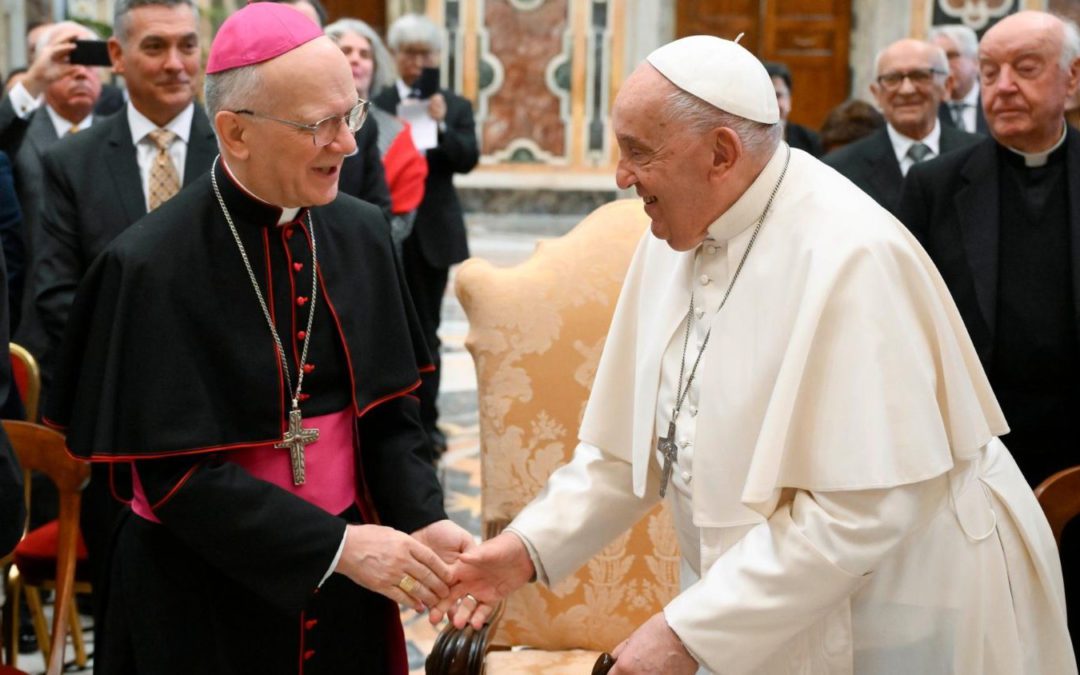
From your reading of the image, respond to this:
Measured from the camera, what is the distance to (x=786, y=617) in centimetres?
210

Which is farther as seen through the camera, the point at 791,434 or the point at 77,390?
the point at 77,390

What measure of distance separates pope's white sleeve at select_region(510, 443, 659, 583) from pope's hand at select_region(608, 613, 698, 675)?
41 centimetres

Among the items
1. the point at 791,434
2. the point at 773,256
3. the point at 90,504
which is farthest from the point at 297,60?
the point at 90,504

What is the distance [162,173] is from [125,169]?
0.10m

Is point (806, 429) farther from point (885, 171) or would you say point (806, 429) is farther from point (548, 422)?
point (885, 171)

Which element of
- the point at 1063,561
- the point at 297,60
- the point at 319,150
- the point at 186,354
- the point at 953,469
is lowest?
the point at 1063,561

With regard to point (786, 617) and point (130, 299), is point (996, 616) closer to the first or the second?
point (786, 617)

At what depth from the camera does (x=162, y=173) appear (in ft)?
12.1

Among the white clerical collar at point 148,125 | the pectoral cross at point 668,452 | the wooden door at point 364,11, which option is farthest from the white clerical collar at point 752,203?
the wooden door at point 364,11

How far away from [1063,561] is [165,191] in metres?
2.60

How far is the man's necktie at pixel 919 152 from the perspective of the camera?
16.6ft

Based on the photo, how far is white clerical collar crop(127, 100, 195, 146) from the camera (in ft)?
12.1

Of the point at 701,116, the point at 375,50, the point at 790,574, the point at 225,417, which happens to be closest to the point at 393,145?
the point at 375,50

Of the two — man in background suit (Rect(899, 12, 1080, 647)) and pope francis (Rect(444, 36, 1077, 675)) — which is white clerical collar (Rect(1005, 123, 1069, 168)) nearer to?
man in background suit (Rect(899, 12, 1080, 647))
